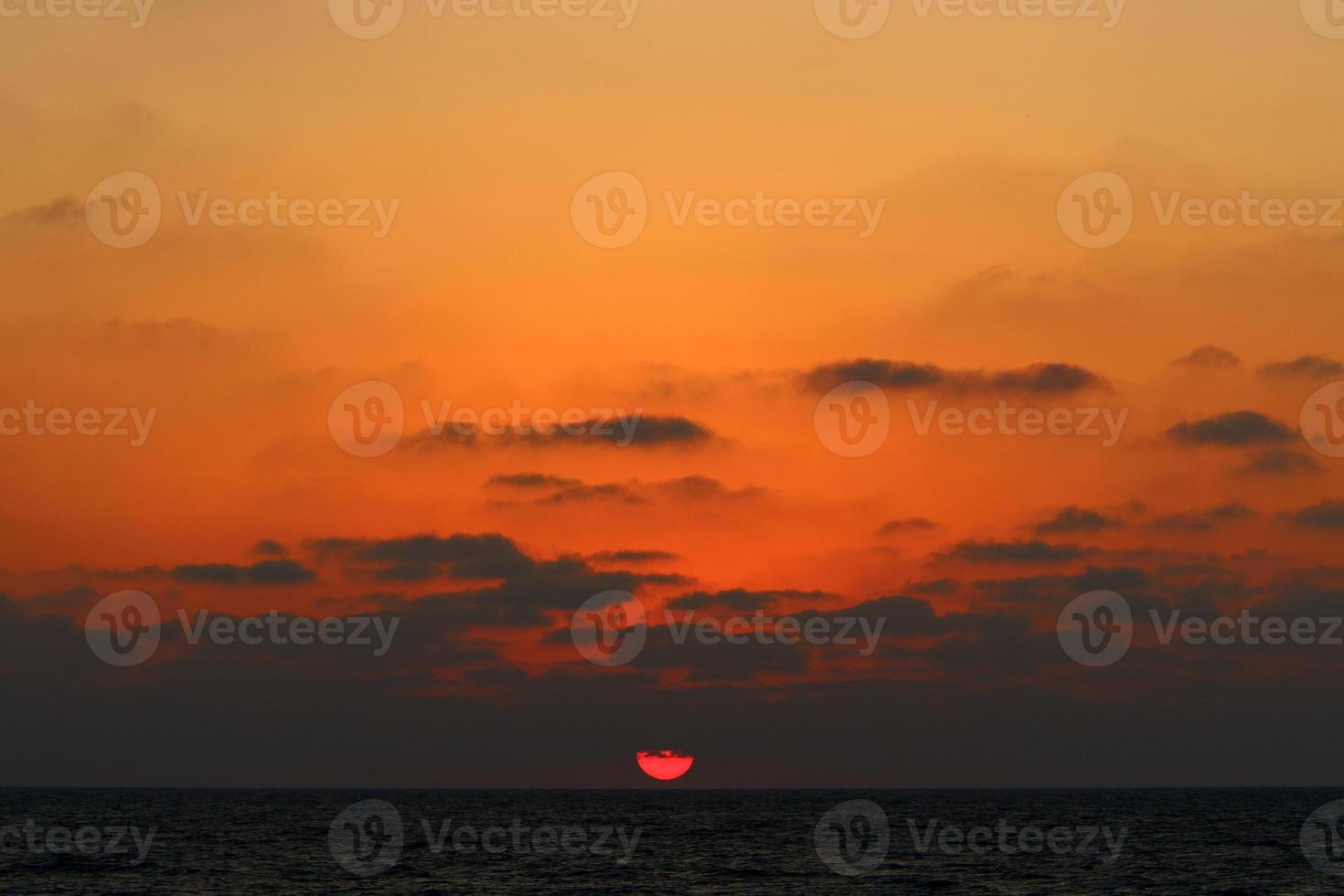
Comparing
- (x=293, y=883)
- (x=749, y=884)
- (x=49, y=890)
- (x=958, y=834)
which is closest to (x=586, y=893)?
(x=749, y=884)

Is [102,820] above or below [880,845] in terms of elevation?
above

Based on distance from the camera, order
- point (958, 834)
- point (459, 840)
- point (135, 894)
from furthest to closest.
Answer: point (958, 834), point (459, 840), point (135, 894)

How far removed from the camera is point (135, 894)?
80750 mm

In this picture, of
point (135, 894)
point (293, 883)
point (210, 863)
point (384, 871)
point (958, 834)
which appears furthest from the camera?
point (958, 834)

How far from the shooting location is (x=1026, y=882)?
88750 millimetres

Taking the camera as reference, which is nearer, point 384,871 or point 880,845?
point 384,871

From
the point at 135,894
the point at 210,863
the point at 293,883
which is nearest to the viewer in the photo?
the point at 135,894

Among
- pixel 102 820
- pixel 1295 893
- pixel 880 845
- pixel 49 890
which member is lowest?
pixel 1295 893

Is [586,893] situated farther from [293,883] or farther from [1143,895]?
[1143,895]

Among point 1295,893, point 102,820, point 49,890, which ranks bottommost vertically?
point 1295,893

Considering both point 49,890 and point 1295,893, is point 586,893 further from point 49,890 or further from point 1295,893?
point 1295,893

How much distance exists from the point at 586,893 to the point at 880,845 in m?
51.2

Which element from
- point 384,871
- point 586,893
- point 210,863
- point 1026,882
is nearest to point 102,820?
point 210,863

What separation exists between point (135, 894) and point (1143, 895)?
6211cm
